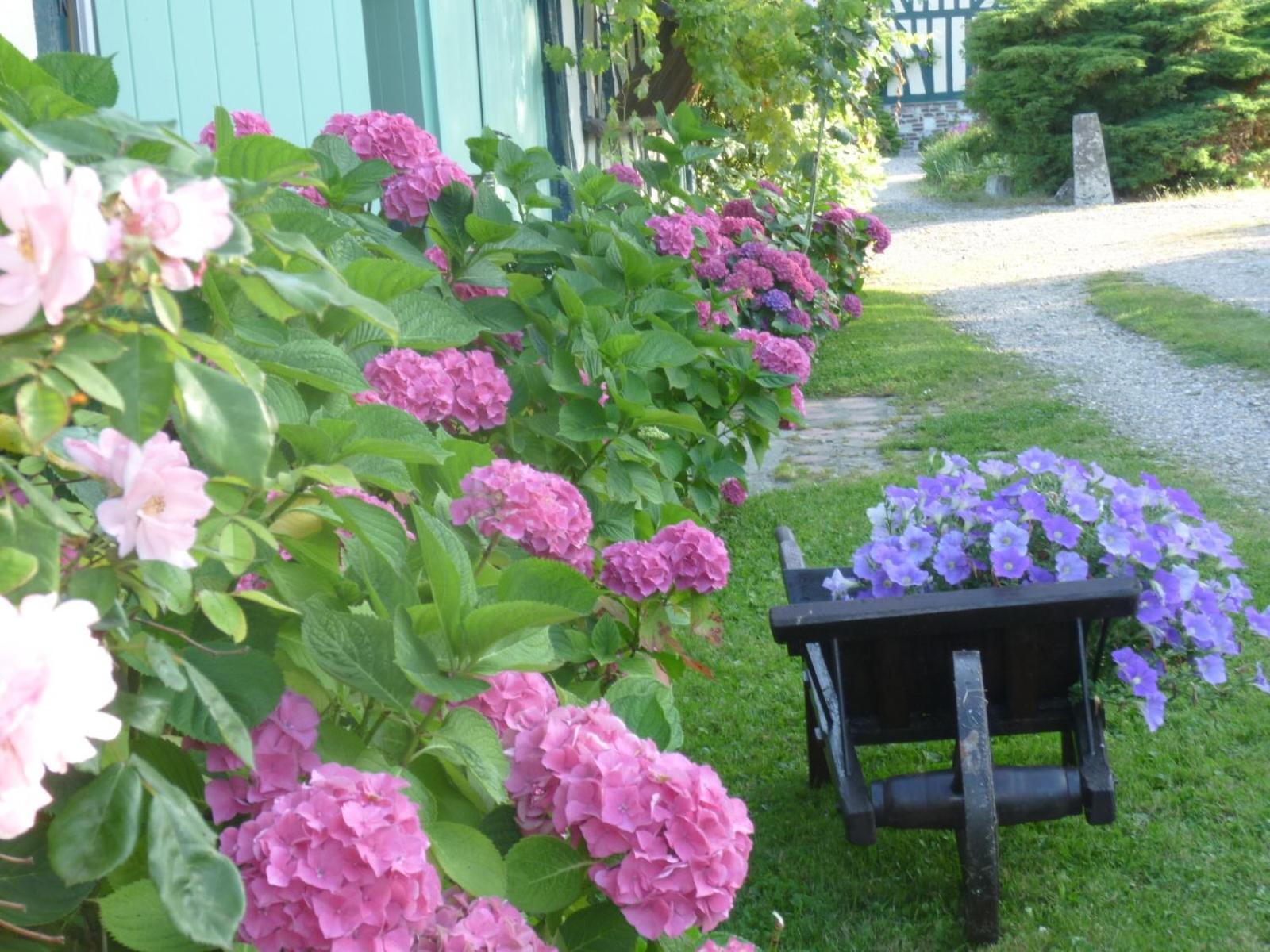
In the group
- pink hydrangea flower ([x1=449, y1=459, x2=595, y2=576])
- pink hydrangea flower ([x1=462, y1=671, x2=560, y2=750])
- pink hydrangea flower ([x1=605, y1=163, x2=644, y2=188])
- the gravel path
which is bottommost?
the gravel path

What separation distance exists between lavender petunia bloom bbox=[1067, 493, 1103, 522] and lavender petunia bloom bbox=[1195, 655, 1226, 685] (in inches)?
12.2

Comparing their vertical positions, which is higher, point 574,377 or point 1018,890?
point 574,377

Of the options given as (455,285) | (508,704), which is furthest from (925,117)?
(508,704)

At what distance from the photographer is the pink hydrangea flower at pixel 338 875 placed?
0.97m

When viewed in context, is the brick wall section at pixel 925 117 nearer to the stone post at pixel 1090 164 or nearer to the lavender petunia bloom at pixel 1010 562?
the stone post at pixel 1090 164

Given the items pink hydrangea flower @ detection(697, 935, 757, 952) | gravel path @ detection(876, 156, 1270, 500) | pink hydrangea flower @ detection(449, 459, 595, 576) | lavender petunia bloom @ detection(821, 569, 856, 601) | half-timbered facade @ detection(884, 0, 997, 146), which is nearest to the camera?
pink hydrangea flower @ detection(697, 935, 757, 952)

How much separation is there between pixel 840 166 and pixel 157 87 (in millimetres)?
9354

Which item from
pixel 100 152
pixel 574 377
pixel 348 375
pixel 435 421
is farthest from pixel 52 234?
pixel 574 377

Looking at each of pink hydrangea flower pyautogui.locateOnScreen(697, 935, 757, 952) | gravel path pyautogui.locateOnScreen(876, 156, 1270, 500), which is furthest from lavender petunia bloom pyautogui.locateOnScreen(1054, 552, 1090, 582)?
gravel path pyautogui.locateOnScreen(876, 156, 1270, 500)

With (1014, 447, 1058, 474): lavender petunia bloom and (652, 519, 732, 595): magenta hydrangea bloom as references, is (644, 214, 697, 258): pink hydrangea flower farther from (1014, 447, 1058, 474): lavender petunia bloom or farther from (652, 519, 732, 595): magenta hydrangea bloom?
(652, 519, 732, 595): magenta hydrangea bloom

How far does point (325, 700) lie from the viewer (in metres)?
1.29

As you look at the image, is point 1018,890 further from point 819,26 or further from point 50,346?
point 819,26

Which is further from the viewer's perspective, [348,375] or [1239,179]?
[1239,179]

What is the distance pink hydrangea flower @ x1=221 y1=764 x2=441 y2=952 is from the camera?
97 centimetres
